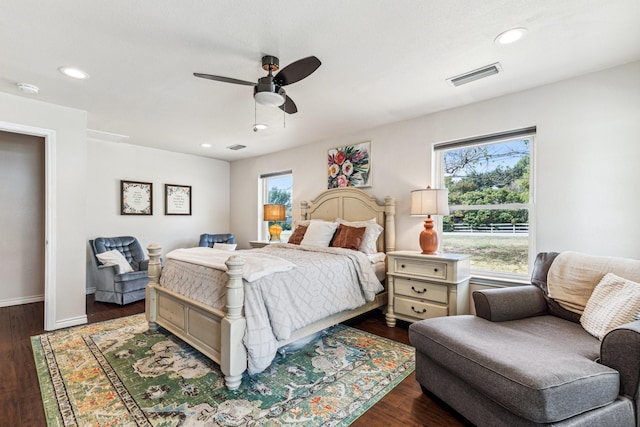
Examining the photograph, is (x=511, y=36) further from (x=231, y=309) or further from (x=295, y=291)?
(x=231, y=309)

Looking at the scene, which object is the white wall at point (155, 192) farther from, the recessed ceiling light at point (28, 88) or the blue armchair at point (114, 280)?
the recessed ceiling light at point (28, 88)

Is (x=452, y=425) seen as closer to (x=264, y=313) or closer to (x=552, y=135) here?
(x=264, y=313)

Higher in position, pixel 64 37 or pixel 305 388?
pixel 64 37

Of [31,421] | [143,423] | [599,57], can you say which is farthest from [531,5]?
[31,421]

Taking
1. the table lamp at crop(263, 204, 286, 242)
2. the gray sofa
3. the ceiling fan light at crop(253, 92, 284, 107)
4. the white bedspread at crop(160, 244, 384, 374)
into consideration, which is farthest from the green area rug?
the table lamp at crop(263, 204, 286, 242)

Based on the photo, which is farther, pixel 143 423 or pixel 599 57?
pixel 599 57

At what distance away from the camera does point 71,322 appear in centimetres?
325

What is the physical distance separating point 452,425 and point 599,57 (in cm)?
288

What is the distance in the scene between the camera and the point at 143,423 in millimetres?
1708

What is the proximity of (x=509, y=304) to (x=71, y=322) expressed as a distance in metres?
4.29

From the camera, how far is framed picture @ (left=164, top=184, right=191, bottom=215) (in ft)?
17.6

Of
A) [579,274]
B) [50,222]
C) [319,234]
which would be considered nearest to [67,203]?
[50,222]

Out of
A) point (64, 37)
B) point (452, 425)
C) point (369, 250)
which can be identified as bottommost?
point (452, 425)

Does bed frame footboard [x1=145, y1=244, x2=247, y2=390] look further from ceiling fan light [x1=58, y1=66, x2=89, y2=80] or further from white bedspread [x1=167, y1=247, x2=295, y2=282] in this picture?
ceiling fan light [x1=58, y1=66, x2=89, y2=80]
